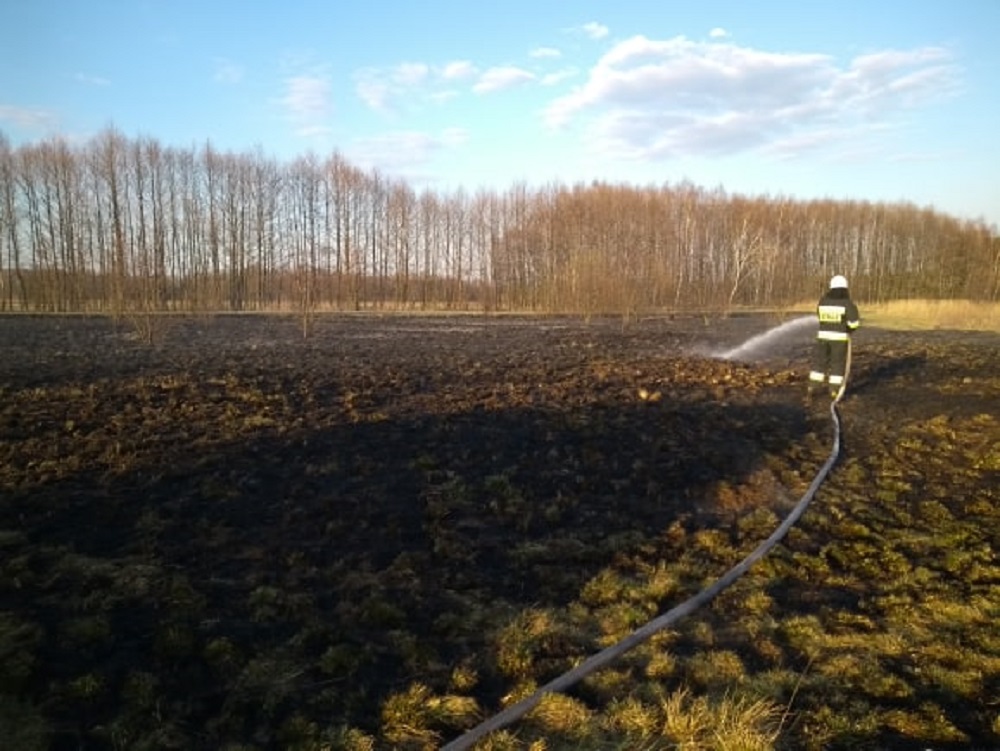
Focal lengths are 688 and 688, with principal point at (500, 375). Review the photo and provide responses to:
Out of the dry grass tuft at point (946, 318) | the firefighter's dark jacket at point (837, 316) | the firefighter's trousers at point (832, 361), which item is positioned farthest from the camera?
the dry grass tuft at point (946, 318)

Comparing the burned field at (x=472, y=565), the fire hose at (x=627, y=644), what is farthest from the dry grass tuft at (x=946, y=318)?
the fire hose at (x=627, y=644)

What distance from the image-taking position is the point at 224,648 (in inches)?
160

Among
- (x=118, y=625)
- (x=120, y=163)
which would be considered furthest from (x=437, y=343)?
(x=120, y=163)

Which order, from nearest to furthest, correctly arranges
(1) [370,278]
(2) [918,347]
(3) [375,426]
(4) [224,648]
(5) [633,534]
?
1. (4) [224,648]
2. (5) [633,534]
3. (3) [375,426]
4. (2) [918,347]
5. (1) [370,278]

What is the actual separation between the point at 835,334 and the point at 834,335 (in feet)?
0.12

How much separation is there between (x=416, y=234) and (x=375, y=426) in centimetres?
5518

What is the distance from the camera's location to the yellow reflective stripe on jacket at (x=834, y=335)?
1237 cm

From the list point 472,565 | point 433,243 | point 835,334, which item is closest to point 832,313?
point 835,334

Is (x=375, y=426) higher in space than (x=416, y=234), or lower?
lower

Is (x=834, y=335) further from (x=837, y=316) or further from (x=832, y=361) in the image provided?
(x=832, y=361)

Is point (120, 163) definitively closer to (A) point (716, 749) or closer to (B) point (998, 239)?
(A) point (716, 749)

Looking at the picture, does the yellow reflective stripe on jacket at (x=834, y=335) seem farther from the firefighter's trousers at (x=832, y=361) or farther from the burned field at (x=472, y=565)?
the burned field at (x=472, y=565)

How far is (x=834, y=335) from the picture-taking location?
12.4 meters

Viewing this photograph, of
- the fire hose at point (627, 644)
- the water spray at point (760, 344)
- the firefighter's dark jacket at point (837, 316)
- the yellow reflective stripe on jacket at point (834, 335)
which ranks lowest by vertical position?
the fire hose at point (627, 644)
